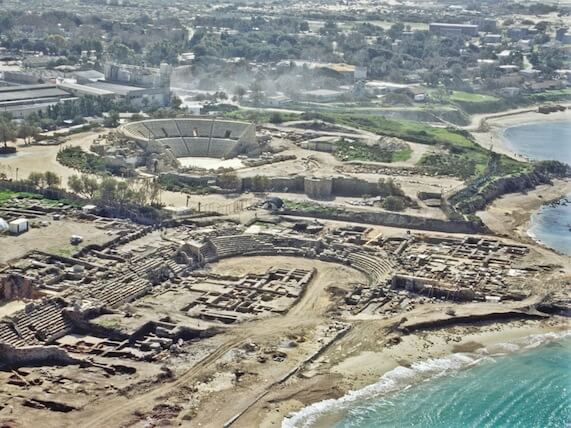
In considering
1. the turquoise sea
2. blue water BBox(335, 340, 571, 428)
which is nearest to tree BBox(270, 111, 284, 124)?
the turquoise sea

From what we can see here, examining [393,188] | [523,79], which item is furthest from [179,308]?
[523,79]

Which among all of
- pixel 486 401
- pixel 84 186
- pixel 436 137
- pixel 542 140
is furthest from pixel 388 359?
pixel 542 140

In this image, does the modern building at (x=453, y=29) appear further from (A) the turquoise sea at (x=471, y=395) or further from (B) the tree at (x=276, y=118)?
(A) the turquoise sea at (x=471, y=395)

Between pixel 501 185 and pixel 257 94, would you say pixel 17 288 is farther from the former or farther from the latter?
pixel 257 94

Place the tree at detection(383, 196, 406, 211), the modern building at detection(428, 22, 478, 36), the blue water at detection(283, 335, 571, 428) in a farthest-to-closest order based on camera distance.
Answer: the modern building at detection(428, 22, 478, 36), the tree at detection(383, 196, 406, 211), the blue water at detection(283, 335, 571, 428)

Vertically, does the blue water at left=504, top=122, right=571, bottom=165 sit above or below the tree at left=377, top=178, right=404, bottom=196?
below

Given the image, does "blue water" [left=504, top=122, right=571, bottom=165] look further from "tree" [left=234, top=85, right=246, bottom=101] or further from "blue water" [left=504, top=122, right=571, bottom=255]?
"tree" [left=234, top=85, right=246, bottom=101]
